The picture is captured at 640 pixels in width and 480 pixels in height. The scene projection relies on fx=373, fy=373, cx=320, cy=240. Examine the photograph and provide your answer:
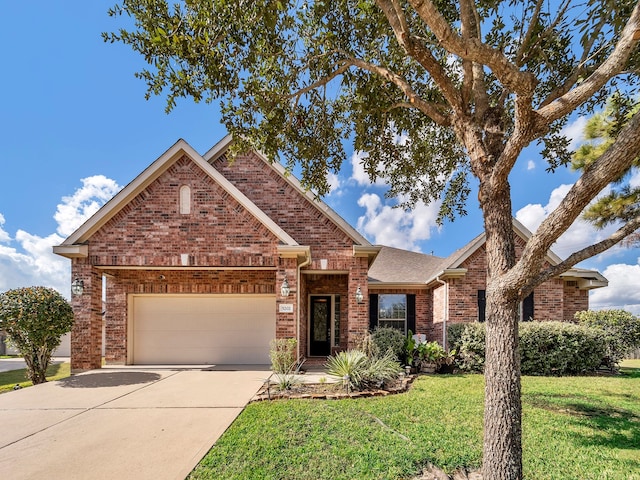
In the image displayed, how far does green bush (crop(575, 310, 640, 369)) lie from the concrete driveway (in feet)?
35.2

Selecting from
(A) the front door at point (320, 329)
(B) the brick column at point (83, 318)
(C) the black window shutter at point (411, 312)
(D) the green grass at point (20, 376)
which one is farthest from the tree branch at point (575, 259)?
(D) the green grass at point (20, 376)

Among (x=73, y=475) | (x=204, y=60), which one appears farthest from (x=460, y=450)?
(x=204, y=60)

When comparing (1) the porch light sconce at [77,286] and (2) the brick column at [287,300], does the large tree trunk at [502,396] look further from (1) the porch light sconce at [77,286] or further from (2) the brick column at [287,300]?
(1) the porch light sconce at [77,286]

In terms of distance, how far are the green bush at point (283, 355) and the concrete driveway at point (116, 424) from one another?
58cm

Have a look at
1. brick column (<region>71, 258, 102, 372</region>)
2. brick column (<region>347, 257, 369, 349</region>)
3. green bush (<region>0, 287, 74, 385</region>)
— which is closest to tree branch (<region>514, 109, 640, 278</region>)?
brick column (<region>347, 257, 369, 349</region>)

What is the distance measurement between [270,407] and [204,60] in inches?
238

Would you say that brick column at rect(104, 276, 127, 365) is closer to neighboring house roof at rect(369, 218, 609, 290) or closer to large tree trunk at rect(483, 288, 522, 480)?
neighboring house roof at rect(369, 218, 609, 290)

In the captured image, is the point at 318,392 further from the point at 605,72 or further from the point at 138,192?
the point at 138,192

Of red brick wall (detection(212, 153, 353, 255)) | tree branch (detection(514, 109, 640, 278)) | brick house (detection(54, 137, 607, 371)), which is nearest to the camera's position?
tree branch (detection(514, 109, 640, 278))

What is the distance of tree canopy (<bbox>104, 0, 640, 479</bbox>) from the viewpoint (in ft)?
11.9

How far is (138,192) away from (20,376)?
328 inches

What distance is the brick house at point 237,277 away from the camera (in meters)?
10.4

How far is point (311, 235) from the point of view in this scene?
12.0 meters

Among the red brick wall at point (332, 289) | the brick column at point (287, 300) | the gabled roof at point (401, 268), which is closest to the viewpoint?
the brick column at point (287, 300)
